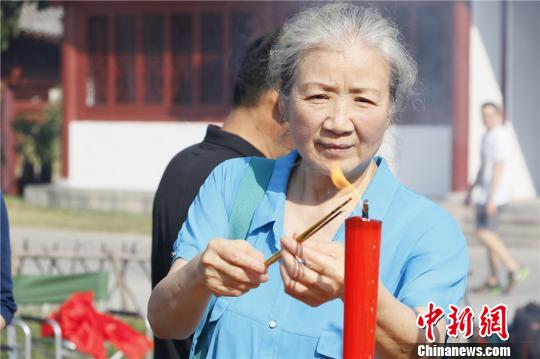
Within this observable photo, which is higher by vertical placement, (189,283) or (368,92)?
(368,92)

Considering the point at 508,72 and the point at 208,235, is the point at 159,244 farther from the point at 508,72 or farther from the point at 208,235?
the point at 508,72

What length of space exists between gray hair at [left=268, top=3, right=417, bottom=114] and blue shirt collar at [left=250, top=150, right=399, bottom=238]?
0.43 ft

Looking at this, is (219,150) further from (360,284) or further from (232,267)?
(360,284)

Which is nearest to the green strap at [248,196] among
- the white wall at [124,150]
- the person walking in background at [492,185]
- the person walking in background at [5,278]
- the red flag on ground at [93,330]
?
the person walking in background at [5,278]

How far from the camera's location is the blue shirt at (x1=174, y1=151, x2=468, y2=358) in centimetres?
186

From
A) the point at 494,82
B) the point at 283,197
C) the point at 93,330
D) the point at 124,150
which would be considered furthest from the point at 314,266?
the point at 124,150

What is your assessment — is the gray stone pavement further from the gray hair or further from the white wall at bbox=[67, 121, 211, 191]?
the gray hair

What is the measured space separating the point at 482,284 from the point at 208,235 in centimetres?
743

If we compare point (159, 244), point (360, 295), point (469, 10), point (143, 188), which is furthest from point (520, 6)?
point (360, 295)

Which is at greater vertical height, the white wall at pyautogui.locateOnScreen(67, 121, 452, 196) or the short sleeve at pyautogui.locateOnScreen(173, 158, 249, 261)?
the short sleeve at pyautogui.locateOnScreen(173, 158, 249, 261)

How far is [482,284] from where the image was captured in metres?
Result: 9.13

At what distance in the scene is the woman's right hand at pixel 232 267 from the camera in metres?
1.60

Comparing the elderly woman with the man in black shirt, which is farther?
the man in black shirt

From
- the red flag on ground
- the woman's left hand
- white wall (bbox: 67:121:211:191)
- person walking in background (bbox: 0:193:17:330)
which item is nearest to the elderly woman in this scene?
the woman's left hand
